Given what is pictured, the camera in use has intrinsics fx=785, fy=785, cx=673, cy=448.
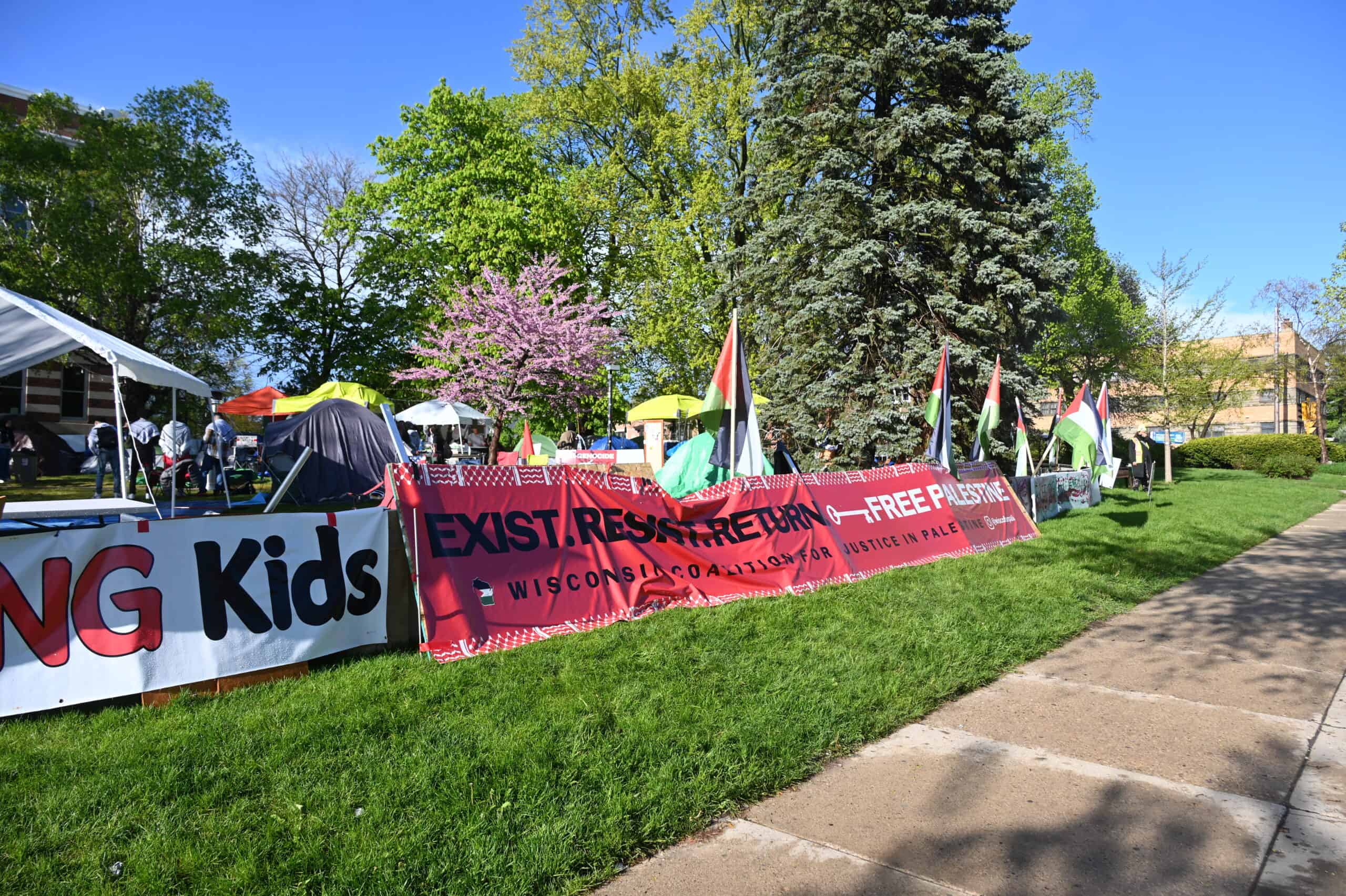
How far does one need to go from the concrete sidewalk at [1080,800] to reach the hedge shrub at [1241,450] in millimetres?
33824

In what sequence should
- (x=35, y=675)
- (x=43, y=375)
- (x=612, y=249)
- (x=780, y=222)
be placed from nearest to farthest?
1. (x=35, y=675)
2. (x=780, y=222)
3. (x=43, y=375)
4. (x=612, y=249)

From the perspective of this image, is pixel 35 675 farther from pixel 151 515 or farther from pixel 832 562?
pixel 151 515

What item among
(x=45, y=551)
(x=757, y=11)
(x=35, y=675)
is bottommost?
(x=35, y=675)

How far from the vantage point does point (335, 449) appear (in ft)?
51.2

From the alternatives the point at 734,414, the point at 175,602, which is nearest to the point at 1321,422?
the point at 734,414

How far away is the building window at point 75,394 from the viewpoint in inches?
1138

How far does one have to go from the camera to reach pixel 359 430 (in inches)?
624

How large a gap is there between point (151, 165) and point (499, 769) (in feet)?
95.0

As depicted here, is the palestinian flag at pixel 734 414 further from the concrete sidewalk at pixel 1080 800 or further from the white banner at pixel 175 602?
the white banner at pixel 175 602

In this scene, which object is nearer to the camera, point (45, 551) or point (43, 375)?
point (45, 551)

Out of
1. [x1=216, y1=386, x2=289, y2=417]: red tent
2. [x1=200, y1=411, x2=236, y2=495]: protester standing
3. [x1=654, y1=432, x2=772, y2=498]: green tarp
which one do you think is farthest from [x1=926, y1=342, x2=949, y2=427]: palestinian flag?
[x1=216, y1=386, x2=289, y2=417]: red tent

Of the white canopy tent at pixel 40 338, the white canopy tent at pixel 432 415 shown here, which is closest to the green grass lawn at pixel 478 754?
the white canopy tent at pixel 40 338

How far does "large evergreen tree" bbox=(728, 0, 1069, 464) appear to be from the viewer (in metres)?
15.7

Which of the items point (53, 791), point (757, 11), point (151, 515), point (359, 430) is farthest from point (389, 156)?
point (53, 791)
